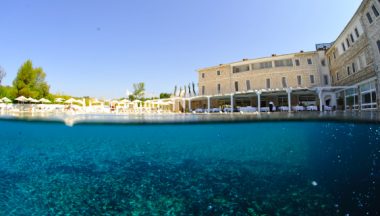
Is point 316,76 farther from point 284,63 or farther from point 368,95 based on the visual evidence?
point 368,95

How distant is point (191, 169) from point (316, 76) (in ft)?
83.9

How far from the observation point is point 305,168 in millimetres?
11711

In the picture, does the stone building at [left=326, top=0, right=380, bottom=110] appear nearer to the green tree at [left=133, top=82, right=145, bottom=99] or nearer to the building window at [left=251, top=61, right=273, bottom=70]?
the building window at [left=251, top=61, right=273, bottom=70]

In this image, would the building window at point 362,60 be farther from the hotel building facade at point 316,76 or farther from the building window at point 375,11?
the building window at point 375,11

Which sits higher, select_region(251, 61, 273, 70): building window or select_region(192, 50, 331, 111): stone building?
select_region(251, 61, 273, 70): building window

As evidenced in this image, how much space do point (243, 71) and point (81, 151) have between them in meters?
25.3

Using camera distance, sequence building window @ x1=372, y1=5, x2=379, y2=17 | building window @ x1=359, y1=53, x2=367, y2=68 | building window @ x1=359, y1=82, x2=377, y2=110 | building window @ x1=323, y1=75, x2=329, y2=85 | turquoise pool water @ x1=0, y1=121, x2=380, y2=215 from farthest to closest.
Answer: building window @ x1=323, y1=75, x2=329, y2=85 < building window @ x1=359, y1=53, x2=367, y2=68 < building window @ x1=359, y1=82, x2=377, y2=110 < building window @ x1=372, y1=5, x2=379, y2=17 < turquoise pool water @ x1=0, y1=121, x2=380, y2=215

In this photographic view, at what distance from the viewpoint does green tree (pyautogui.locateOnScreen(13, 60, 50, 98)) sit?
39.2m

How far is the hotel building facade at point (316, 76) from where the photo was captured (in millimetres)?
15672

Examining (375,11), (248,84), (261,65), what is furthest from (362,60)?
(248,84)

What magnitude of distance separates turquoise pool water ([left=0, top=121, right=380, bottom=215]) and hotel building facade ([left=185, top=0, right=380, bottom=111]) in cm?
677

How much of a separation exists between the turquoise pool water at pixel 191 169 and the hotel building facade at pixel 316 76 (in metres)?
6.77

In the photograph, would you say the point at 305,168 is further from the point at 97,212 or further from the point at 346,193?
the point at 97,212

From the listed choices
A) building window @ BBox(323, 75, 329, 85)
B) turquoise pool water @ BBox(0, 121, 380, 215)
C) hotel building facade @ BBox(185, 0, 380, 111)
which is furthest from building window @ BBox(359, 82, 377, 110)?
building window @ BBox(323, 75, 329, 85)
